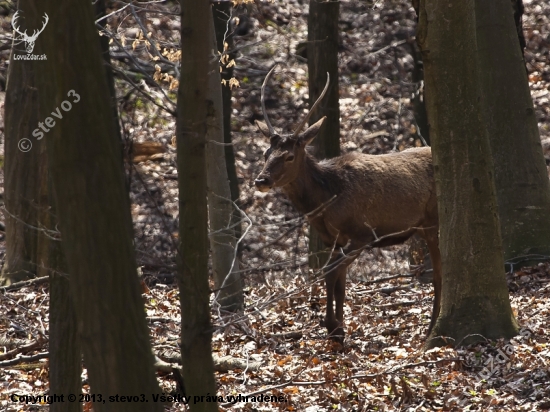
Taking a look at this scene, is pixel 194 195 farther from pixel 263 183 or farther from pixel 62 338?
pixel 263 183

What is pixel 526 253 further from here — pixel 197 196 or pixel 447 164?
pixel 197 196

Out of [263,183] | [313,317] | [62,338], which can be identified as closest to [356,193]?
[263,183]

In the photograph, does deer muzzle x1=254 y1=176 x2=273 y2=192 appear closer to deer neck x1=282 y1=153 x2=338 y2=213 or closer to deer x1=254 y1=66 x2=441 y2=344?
deer x1=254 y1=66 x2=441 y2=344

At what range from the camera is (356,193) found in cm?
938

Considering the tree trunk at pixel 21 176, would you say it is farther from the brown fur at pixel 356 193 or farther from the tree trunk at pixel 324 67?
the tree trunk at pixel 324 67

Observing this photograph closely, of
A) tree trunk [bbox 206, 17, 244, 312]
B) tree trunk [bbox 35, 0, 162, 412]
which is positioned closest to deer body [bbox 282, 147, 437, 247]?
tree trunk [bbox 206, 17, 244, 312]

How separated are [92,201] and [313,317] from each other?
20.3 feet

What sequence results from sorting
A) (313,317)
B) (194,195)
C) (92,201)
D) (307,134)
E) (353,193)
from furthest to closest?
(313,317) < (353,193) < (307,134) < (194,195) < (92,201)

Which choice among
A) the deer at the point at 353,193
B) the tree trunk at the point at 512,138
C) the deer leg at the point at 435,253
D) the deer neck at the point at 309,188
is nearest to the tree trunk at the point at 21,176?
the deer at the point at 353,193

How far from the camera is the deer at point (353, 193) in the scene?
913cm

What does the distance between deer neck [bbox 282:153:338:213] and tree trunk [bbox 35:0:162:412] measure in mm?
5581

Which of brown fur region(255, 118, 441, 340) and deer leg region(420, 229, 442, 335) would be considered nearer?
brown fur region(255, 118, 441, 340)

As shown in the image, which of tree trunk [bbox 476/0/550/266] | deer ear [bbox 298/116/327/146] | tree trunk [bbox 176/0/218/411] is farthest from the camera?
tree trunk [bbox 476/0/550/266]

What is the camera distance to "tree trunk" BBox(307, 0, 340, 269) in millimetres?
12492
